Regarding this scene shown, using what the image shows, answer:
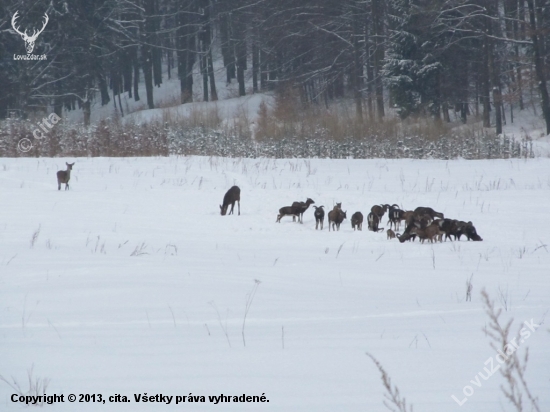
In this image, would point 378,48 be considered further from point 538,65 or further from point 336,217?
point 336,217

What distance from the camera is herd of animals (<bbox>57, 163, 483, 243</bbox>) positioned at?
8957 mm

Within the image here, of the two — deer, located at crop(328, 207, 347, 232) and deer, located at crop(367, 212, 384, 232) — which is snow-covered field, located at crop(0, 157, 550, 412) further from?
deer, located at crop(328, 207, 347, 232)

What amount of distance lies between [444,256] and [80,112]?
48.5 m

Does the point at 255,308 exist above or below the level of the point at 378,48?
below

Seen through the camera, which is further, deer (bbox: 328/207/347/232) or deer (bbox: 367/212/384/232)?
deer (bbox: 328/207/347/232)

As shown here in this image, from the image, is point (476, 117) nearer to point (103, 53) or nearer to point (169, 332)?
point (103, 53)

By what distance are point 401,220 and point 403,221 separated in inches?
25.4

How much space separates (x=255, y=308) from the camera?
4.54 meters

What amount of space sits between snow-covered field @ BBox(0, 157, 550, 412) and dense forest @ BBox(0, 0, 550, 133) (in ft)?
73.4

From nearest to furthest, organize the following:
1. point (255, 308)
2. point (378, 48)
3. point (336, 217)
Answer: point (255, 308) < point (336, 217) < point (378, 48)

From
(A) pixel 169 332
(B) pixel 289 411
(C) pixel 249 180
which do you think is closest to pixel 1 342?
(A) pixel 169 332

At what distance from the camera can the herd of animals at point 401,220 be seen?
8.96 meters

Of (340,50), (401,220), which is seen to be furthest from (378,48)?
(401,220)

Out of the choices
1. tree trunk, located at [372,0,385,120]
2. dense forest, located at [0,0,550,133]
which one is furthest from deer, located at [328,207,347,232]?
tree trunk, located at [372,0,385,120]
